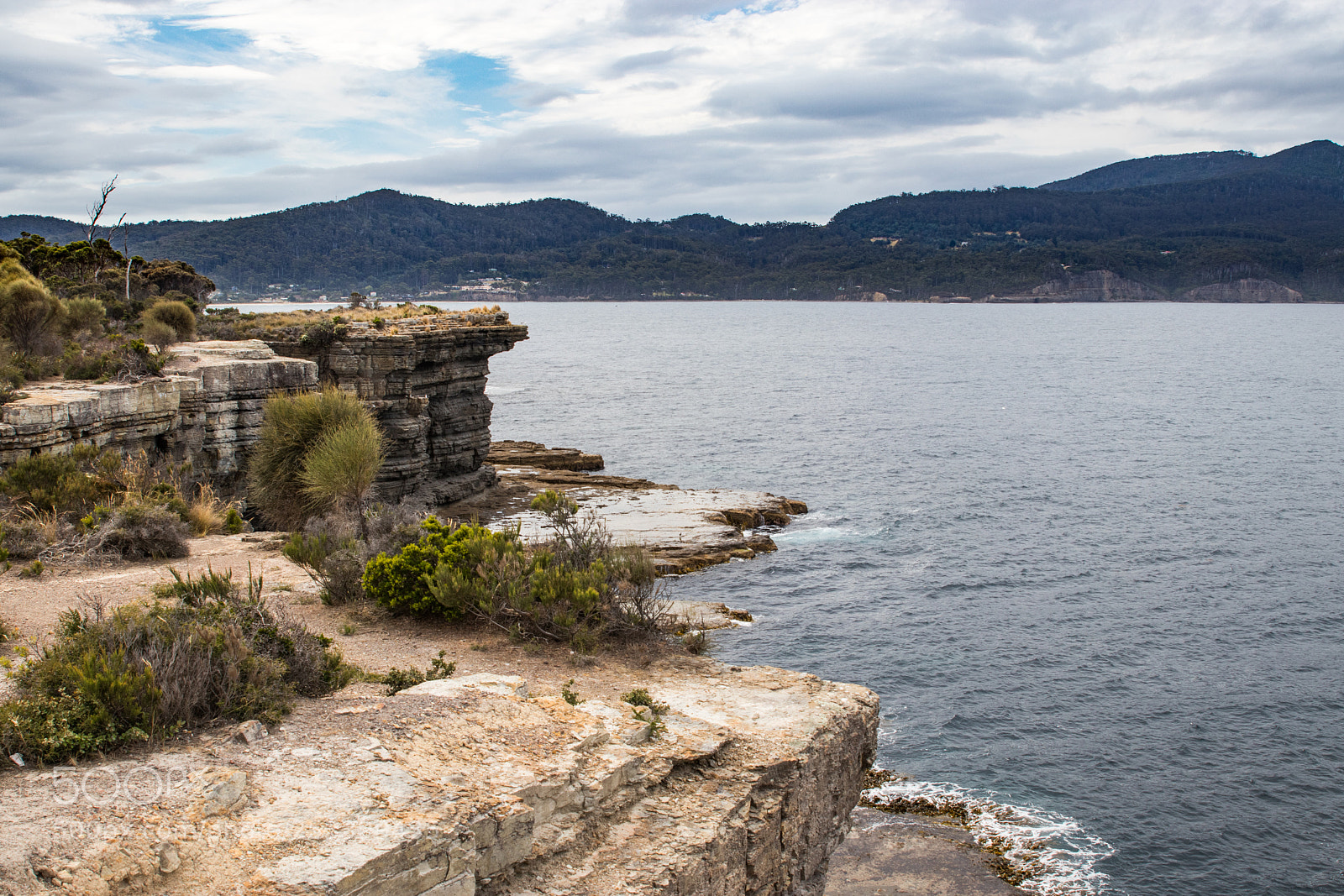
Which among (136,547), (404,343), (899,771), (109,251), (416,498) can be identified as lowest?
(899,771)

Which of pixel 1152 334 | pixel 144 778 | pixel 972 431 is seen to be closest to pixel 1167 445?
pixel 972 431

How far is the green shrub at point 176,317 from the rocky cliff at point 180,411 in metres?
2.12

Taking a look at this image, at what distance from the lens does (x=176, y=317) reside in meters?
30.0

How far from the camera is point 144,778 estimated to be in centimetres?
689

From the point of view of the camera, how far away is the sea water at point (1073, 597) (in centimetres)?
1634

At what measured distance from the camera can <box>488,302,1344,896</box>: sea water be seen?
53.6ft

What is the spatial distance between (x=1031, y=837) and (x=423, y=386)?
24176 mm

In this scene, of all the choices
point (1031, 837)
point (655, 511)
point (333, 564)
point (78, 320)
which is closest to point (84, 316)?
point (78, 320)

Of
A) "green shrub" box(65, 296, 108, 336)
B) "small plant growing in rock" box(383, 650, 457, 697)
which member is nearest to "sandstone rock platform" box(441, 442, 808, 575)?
"green shrub" box(65, 296, 108, 336)

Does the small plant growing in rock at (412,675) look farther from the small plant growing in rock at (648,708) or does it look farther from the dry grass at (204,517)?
the dry grass at (204,517)

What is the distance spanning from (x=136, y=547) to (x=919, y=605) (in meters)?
19.5

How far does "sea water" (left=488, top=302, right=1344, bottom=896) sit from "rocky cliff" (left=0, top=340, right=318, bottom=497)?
12.9 meters

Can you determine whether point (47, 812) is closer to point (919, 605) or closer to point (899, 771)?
point (899, 771)

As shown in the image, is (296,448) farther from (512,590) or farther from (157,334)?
(512,590)
